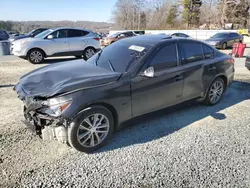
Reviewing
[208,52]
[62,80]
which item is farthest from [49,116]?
[208,52]

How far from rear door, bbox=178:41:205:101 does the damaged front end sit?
2311 millimetres

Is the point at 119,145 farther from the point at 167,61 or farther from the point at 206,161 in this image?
the point at 167,61

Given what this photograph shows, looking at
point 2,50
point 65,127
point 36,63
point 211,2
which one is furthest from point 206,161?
point 211,2

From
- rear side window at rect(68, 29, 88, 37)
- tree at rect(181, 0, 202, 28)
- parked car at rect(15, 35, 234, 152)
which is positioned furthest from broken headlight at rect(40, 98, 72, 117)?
tree at rect(181, 0, 202, 28)

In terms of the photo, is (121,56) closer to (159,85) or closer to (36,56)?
(159,85)

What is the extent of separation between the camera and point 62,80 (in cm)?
317

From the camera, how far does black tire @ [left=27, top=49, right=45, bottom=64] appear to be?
9.77 m

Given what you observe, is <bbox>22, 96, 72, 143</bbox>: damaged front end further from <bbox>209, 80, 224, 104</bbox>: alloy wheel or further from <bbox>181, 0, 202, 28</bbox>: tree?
<bbox>181, 0, 202, 28</bbox>: tree

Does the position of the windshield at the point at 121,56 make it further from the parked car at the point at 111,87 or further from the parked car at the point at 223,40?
the parked car at the point at 223,40

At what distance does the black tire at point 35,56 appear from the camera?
977 cm

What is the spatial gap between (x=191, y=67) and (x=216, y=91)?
1.20 m

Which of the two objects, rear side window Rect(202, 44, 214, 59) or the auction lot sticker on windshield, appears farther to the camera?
rear side window Rect(202, 44, 214, 59)

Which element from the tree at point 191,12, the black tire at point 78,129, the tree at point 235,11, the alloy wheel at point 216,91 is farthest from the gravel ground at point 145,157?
the tree at point 191,12

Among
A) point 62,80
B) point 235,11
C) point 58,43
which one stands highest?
point 235,11
